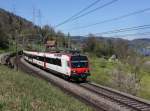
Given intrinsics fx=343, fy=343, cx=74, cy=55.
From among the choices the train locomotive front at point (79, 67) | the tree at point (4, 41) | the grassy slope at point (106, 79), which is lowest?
the grassy slope at point (106, 79)

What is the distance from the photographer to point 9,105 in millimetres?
10852

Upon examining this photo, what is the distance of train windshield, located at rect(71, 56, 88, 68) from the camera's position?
1369 inches

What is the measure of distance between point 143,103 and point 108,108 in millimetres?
2593

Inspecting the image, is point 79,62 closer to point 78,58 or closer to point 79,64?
point 79,64

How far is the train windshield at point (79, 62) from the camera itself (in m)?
34.8

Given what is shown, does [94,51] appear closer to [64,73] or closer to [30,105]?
[64,73]

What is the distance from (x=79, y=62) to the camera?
115ft

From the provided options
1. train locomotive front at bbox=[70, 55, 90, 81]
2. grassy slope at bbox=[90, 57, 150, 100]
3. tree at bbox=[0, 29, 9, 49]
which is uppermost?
tree at bbox=[0, 29, 9, 49]

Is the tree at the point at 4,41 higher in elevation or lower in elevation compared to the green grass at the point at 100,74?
higher

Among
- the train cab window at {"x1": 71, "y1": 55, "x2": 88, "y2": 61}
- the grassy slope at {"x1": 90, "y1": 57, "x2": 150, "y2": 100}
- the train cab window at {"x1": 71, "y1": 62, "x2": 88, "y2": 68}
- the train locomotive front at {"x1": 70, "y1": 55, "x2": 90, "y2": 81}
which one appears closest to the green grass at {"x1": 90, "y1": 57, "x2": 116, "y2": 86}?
the grassy slope at {"x1": 90, "y1": 57, "x2": 150, "y2": 100}

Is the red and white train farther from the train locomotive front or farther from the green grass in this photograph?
the green grass

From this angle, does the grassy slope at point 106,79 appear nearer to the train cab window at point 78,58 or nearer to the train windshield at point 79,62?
the train windshield at point 79,62

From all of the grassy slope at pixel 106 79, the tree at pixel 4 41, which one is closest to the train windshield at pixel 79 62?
the grassy slope at pixel 106 79

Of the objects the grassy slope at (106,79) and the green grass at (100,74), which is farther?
the green grass at (100,74)
